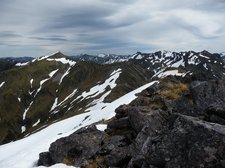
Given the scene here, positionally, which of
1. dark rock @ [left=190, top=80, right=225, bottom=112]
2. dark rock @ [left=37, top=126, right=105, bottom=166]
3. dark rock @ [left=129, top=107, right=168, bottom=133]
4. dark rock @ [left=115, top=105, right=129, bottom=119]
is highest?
dark rock @ [left=190, top=80, right=225, bottom=112]

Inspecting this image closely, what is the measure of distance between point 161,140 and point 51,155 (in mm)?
12577

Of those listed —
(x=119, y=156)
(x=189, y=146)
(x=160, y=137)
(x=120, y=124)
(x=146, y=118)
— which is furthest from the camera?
(x=120, y=124)

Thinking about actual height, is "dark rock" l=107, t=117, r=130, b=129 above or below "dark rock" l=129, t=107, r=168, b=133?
below

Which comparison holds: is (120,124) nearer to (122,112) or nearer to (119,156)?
(122,112)

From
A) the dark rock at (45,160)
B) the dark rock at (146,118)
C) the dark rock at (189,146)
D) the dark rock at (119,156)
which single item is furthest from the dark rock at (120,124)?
the dark rock at (189,146)

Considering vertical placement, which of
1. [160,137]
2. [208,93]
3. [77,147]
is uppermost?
[208,93]

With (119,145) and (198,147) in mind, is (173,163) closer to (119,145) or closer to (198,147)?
(198,147)

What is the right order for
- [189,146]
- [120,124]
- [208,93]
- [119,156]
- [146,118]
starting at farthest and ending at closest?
[120,124] < [208,93] < [146,118] < [119,156] < [189,146]

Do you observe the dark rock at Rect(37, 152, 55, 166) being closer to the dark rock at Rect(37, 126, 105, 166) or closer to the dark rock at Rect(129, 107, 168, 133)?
the dark rock at Rect(37, 126, 105, 166)

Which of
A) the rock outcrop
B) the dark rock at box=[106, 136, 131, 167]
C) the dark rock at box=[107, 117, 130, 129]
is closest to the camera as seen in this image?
the rock outcrop

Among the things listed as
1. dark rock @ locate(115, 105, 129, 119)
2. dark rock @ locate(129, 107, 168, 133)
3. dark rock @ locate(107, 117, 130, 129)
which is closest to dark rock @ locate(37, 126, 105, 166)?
dark rock @ locate(107, 117, 130, 129)

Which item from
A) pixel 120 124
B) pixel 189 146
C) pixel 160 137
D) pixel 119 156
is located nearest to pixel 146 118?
pixel 119 156

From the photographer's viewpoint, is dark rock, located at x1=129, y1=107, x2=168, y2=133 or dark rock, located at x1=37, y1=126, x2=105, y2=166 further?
dark rock, located at x1=37, y1=126, x2=105, y2=166

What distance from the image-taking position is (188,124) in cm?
1675
